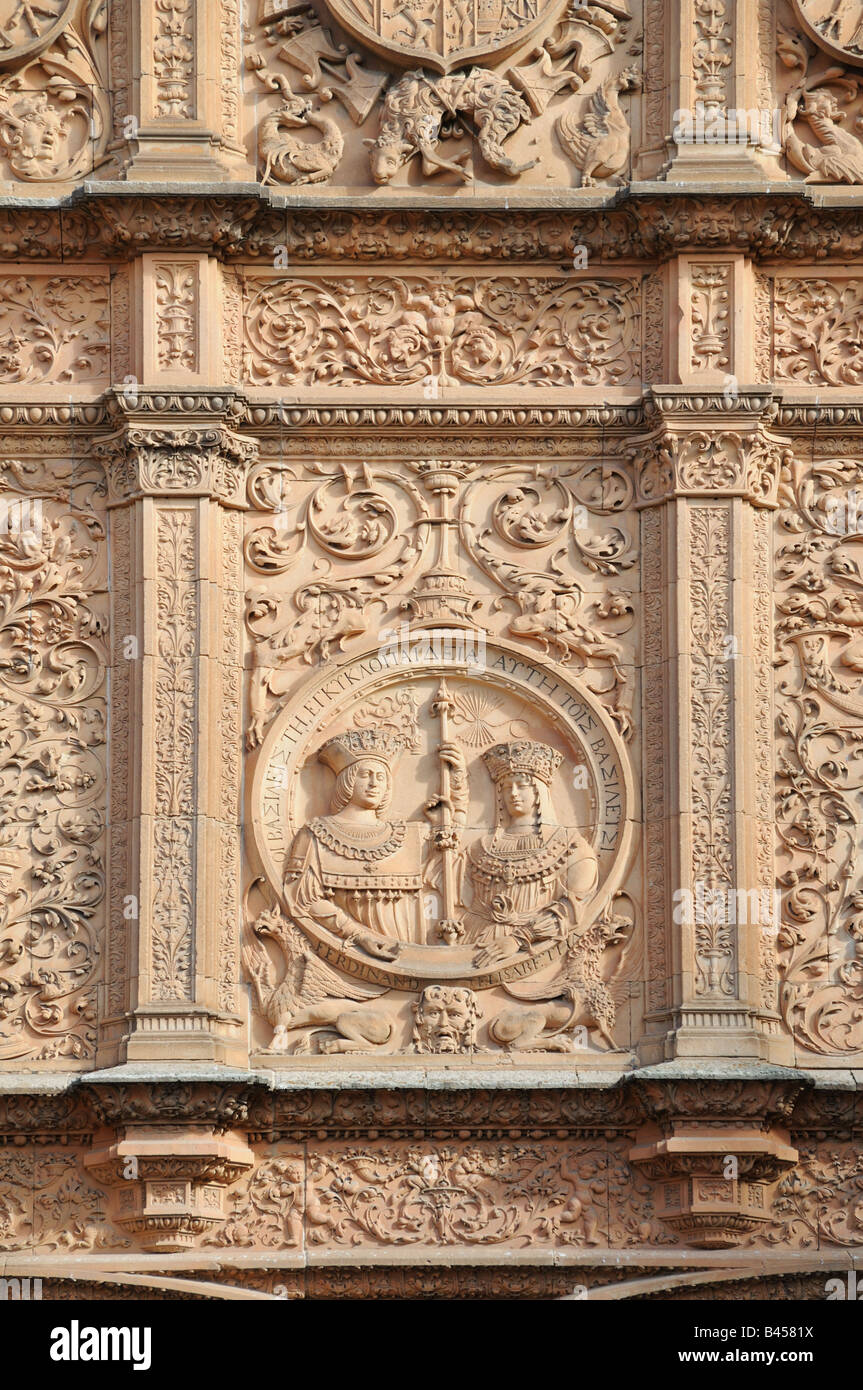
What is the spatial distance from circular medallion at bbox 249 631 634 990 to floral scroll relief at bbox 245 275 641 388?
142cm

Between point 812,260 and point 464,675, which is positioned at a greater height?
point 812,260

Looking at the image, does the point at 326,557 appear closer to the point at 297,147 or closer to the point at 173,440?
the point at 173,440

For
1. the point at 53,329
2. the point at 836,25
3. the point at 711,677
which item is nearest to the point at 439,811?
the point at 711,677

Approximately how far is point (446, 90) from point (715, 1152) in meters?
5.63

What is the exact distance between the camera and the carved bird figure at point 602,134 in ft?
57.3

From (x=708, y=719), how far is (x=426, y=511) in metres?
1.81

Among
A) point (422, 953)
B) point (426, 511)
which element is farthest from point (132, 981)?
point (426, 511)

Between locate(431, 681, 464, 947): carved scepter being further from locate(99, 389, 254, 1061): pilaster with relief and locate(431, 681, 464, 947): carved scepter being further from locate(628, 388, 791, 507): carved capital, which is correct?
locate(628, 388, 791, 507): carved capital

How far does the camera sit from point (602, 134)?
17484mm

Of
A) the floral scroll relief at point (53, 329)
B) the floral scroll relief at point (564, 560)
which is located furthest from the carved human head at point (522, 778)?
the floral scroll relief at point (53, 329)

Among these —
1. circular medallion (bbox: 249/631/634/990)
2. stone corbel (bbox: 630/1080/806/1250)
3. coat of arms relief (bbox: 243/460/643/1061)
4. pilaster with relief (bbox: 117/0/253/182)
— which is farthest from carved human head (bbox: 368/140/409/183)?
stone corbel (bbox: 630/1080/806/1250)

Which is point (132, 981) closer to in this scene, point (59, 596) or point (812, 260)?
point (59, 596)

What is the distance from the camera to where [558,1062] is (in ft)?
53.9

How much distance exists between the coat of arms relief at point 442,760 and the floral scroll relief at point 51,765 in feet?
2.64
